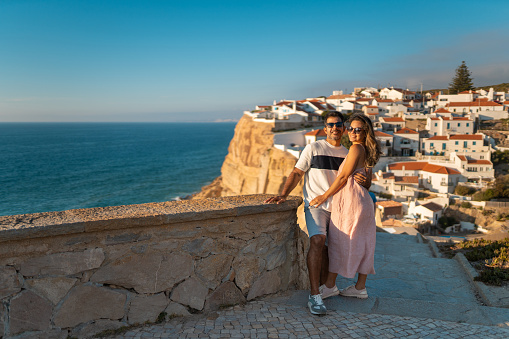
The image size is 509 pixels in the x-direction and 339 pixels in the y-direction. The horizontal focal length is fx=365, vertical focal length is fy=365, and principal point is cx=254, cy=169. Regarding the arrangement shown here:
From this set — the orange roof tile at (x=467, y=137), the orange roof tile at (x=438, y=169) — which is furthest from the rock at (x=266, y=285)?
the orange roof tile at (x=467, y=137)

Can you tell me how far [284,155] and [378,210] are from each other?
12794 millimetres

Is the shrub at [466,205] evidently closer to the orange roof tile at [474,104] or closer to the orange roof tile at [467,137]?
the orange roof tile at [467,137]

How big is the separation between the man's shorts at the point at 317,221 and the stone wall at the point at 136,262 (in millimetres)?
202

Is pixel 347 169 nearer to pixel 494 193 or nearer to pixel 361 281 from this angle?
pixel 361 281

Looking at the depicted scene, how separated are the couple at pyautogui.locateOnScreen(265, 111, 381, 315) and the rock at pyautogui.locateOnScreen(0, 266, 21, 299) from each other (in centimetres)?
200

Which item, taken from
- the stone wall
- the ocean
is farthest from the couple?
the ocean

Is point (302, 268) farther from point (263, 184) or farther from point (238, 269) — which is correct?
point (263, 184)

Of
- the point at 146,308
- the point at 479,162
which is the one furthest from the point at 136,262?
the point at 479,162

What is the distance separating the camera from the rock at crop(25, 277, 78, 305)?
2.49 metres

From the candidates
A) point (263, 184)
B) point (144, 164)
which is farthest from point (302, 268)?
point (144, 164)

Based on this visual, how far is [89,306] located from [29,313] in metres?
0.38

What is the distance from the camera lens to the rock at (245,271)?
3.23 metres

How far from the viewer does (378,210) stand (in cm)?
2850

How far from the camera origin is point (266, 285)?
3389 millimetres
